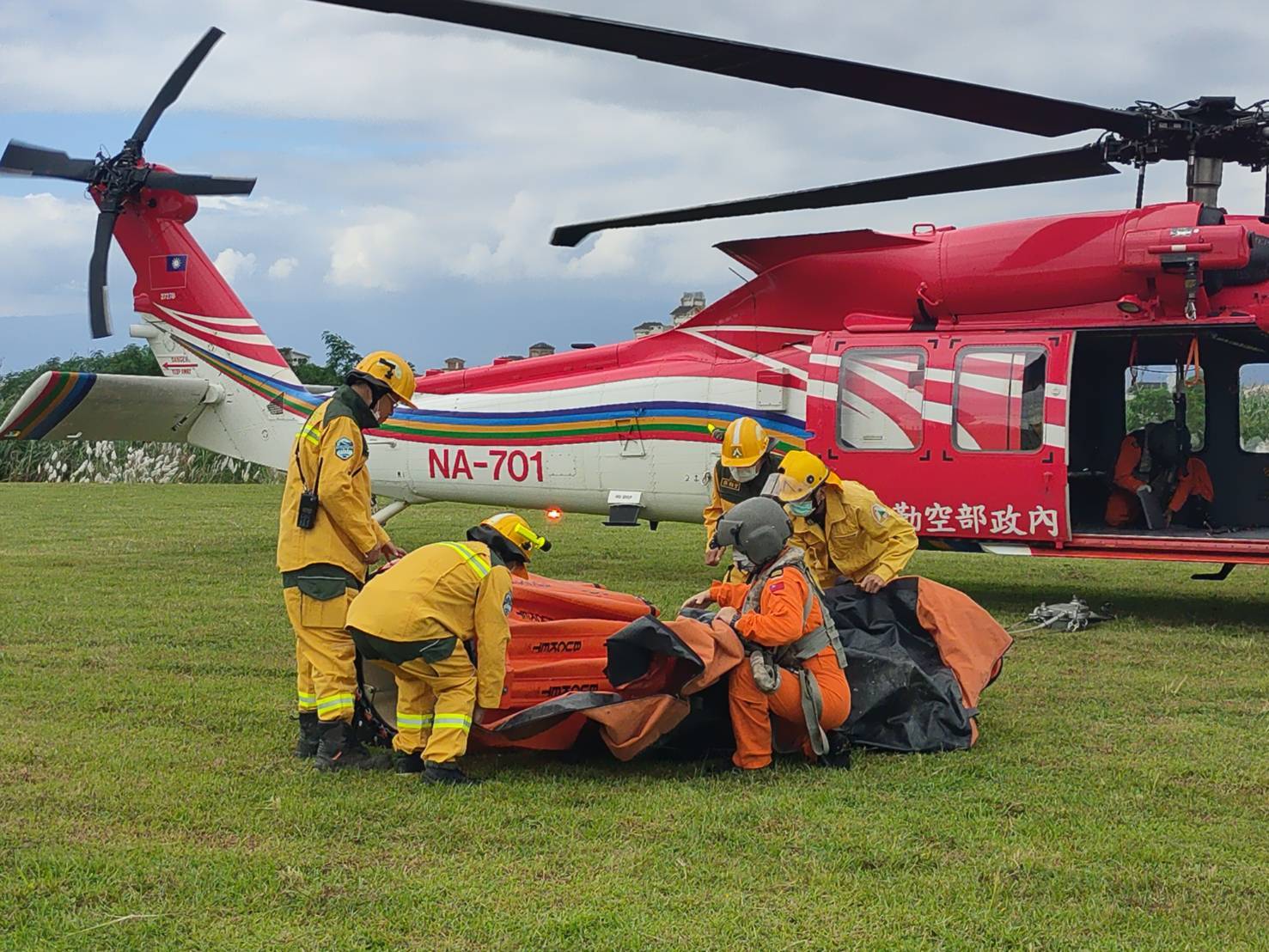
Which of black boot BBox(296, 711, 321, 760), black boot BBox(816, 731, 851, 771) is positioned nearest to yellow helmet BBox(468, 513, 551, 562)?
black boot BBox(296, 711, 321, 760)

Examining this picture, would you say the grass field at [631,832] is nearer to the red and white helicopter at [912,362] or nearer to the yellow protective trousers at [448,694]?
the yellow protective trousers at [448,694]

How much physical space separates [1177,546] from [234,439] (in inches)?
379

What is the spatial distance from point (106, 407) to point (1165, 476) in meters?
10.4

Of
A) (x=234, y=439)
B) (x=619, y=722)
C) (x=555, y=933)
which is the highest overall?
(x=234, y=439)

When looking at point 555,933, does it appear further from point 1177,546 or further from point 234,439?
point 234,439

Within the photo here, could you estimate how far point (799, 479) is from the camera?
23.2ft

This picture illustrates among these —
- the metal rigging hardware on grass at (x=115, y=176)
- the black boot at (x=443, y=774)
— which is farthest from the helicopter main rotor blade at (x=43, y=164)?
the black boot at (x=443, y=774)

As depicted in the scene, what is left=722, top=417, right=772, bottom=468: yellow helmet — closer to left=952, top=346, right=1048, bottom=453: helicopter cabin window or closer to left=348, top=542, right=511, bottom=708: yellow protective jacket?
left=952, top=346, right=1048, bottom=453: helicopter cabin window

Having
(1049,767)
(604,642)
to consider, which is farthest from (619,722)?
(1049,767)

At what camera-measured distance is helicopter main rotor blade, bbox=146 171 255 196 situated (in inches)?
524

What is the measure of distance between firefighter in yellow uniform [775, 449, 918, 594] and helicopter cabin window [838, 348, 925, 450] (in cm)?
277

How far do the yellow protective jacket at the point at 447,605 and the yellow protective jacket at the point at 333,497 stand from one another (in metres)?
0.42

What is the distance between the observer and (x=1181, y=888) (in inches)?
168

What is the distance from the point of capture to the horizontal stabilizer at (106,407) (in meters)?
A: 12.7
